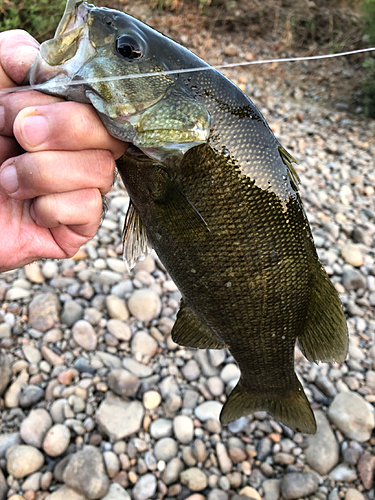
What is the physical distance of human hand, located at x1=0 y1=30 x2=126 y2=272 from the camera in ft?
3.78

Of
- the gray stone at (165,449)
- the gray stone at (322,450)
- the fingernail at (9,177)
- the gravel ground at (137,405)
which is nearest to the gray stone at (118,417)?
the gravel ground at (137,405)

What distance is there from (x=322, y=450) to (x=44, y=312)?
76.8 inches

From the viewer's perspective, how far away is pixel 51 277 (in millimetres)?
3016

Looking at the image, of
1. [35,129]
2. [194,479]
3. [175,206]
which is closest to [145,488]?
[194,479]

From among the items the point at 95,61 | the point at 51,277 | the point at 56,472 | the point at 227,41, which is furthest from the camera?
the point at 227,41

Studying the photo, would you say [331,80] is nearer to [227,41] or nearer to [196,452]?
[227,41]

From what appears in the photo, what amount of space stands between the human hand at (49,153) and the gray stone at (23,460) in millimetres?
1179

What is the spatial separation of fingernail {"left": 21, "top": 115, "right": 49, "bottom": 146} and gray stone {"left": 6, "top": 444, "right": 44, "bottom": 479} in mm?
1666

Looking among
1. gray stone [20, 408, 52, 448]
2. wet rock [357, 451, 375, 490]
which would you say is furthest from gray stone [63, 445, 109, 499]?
wet rock [357, 451, 375, 490]

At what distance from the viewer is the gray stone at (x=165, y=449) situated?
2.23m

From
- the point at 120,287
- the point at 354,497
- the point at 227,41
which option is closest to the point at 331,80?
the point at 227,41

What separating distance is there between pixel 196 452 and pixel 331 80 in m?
7.25

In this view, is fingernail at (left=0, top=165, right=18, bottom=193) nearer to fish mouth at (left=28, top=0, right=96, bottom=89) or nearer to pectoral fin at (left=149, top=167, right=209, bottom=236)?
fish mouth at (left=28, top=0, right=96, bottom=89)

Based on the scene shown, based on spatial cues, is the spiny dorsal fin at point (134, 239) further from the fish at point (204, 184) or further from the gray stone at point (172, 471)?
the gray stone at point (172, 471)
